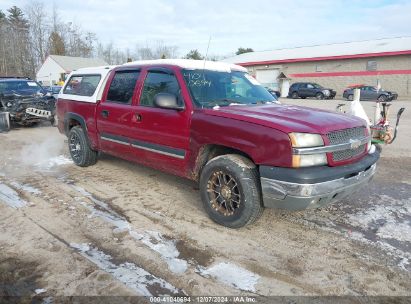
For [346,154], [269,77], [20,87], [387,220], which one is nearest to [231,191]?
[346,154]

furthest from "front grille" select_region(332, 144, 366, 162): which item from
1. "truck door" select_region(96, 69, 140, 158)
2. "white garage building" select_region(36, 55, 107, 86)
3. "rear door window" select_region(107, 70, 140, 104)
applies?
"white garage building" select_region(36, 55, 107, 86)

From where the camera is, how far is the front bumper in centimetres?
345

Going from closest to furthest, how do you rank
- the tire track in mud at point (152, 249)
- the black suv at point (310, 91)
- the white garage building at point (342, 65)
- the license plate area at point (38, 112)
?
the tire track in mud at point (152, 249), the license plate area at point (38, 112), the black suv at point (310, 91), the white garage building at point (342, 65)

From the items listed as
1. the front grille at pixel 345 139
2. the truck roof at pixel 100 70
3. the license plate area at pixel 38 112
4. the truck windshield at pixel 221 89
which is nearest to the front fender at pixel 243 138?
the truck windshield at pixel 221 89

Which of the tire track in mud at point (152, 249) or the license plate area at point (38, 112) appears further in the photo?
the license plate area at point (38, 112)

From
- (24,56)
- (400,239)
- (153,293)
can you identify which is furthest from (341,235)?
(24,56)

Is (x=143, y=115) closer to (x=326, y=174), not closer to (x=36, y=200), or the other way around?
(x=36, y=200)

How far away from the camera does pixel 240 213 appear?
390cm

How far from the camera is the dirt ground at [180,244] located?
9.93 feet

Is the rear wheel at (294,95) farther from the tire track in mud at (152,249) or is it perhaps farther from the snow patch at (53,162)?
the tire track in mud at (152,249)

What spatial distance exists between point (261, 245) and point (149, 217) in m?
1.44

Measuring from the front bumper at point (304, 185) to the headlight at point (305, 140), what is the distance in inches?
9.3

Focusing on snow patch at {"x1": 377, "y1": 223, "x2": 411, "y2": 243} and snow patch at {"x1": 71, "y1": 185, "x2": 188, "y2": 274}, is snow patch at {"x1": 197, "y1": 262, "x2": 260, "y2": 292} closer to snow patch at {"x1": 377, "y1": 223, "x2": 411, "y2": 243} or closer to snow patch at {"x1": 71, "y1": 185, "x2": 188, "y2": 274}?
snow patch at {"x1": 71, "y1": 185, "x2": 188, "y2": 274}

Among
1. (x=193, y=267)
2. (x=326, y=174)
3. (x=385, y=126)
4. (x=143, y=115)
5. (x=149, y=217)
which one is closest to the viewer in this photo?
(x=193, y=267)
